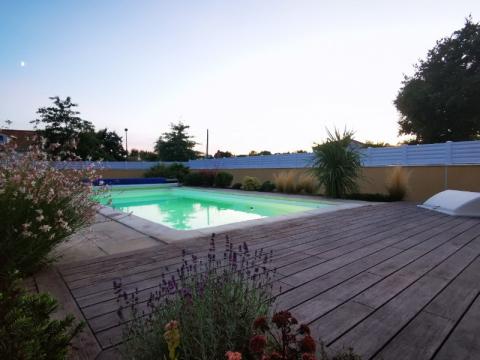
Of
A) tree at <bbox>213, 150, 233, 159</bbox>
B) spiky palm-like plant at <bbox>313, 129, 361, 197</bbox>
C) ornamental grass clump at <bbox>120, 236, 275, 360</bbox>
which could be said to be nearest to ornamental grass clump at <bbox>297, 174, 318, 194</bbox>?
spiky palm-like plant at <bbox>313, 129, 361, 197</bbox>

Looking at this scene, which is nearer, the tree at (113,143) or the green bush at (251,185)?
the green bush at (251,185)

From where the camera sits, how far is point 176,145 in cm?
2525

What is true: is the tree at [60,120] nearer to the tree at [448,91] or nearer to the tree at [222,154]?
the tree at [222,154]

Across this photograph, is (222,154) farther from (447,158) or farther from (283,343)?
(283,343)

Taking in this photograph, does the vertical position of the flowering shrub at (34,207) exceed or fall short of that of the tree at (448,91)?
it falls short

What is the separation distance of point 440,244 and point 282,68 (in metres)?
7.22

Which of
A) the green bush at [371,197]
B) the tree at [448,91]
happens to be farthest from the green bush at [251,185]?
the tree at [448,91]

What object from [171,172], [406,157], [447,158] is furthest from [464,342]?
[171,172]

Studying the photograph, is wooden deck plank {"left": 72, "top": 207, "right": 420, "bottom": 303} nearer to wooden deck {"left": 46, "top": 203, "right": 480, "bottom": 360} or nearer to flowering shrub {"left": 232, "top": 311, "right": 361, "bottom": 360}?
wooden deck {"left": 46, "top": 203, "right": 480, "bottom": 360}

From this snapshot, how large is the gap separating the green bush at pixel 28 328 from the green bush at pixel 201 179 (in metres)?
10.4

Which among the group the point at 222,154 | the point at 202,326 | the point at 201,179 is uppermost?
the point at 222,154

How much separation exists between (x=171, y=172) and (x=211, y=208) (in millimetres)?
7022

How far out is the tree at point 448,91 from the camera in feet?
47.0

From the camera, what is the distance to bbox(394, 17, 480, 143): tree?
14.3m
